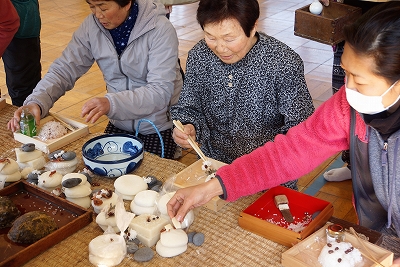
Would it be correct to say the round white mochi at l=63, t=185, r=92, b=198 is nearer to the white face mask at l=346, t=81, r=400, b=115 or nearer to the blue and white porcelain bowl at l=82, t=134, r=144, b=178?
the blue and white porcelain bowl at l=82, t=134, r=144, b=178

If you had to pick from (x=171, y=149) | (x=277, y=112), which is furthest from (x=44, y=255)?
(x=171, y=149)

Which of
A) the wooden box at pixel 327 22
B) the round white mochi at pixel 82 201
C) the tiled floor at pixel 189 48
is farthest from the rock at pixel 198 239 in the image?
the wooden box at pixel 327 22

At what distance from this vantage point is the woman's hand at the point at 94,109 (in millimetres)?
1716

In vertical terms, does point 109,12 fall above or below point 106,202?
above

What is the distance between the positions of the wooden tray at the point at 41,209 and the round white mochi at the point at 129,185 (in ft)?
0.44

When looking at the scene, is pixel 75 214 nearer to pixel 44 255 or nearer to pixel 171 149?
pixel 44 255

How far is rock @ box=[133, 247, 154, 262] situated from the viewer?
3.88 feet

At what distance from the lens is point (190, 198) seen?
126cm

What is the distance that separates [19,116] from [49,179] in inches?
17.6

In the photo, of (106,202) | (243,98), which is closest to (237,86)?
(243,98)

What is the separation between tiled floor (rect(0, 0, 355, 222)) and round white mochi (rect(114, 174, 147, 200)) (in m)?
1.22

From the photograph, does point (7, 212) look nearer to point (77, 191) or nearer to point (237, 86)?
point (77, 191)

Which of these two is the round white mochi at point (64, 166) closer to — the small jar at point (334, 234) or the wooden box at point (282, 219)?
the wooden box at point (282, 219)

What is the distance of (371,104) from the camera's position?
1.16m
